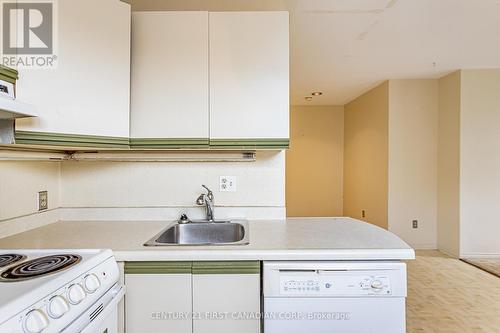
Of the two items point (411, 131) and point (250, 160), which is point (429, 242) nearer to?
point (411, 131)

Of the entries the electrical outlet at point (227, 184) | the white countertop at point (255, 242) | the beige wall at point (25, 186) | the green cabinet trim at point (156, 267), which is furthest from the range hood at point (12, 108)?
the electrical outlet at point (227, 184)

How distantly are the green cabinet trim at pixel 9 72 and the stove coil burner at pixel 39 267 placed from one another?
2.49ft

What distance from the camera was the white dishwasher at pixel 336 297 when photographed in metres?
1.17

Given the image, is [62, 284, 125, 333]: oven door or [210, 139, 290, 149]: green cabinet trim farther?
[210, 139, 290, 149]: green cabinet trim

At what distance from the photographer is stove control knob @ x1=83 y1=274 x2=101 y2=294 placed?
94cm

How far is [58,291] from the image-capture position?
829mm

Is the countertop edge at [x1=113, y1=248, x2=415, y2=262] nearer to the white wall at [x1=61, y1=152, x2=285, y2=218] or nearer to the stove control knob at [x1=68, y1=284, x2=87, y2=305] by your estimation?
the stove control knob at [x1=68, y1=284, x2=87, y2=305]

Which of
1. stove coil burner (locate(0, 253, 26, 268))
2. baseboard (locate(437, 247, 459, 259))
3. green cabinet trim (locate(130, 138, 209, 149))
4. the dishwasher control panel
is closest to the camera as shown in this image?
stove coil burner (locate(0, 253, 26, 268))

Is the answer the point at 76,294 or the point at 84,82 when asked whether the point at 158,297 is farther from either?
the point at 84,82

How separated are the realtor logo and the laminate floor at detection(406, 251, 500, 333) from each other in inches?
113

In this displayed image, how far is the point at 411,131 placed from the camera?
398cm

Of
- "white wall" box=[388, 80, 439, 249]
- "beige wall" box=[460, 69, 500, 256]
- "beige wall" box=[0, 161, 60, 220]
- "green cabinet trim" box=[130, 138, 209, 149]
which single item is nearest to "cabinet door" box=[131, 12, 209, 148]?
"green cabinet trim" box=[130, 138, 209, 149]

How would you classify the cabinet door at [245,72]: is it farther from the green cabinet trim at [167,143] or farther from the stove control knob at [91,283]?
the stove control knob at [91,283]

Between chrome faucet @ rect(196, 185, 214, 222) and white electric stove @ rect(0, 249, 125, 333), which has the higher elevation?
chrome faucet @ rect(196, 185, 214, 222)
